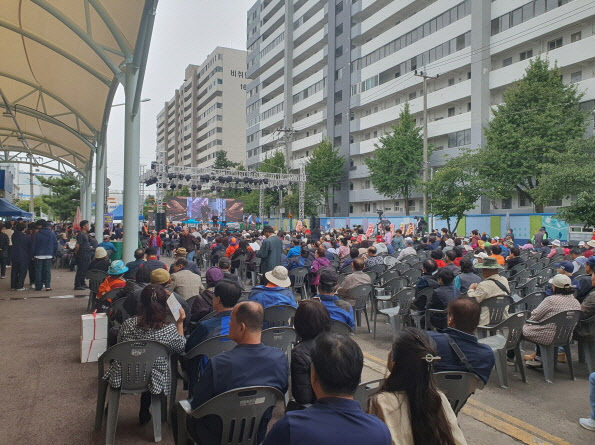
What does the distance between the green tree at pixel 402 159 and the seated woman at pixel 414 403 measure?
1412 inches

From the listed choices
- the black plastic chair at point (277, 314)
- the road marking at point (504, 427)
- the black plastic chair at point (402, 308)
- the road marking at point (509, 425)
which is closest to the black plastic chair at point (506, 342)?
Answer: the road marking at point (509, 425)

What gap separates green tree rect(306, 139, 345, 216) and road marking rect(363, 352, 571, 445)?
41622mm

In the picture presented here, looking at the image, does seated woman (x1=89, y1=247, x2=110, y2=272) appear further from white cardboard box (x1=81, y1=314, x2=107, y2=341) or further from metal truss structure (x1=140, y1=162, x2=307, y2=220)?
metal truss structure (x1=140, y1=162, x2=307, y2=220)

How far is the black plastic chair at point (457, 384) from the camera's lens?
3000mm

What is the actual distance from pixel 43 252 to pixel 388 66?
38.2 m

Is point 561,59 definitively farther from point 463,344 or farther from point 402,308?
point 463,344

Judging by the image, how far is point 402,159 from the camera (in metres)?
37.3

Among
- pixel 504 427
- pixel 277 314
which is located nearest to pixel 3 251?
pixel 277 314

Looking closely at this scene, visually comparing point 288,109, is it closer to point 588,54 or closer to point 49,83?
point 588,54

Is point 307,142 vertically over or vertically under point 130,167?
over

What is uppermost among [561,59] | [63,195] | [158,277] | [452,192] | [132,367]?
[561,59]

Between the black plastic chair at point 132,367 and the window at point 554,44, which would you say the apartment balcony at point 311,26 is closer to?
the window at point 554,44

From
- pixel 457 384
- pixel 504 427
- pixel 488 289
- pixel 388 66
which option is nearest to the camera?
pixel 457 384

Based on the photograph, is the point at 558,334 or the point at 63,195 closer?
the point at 558,334
